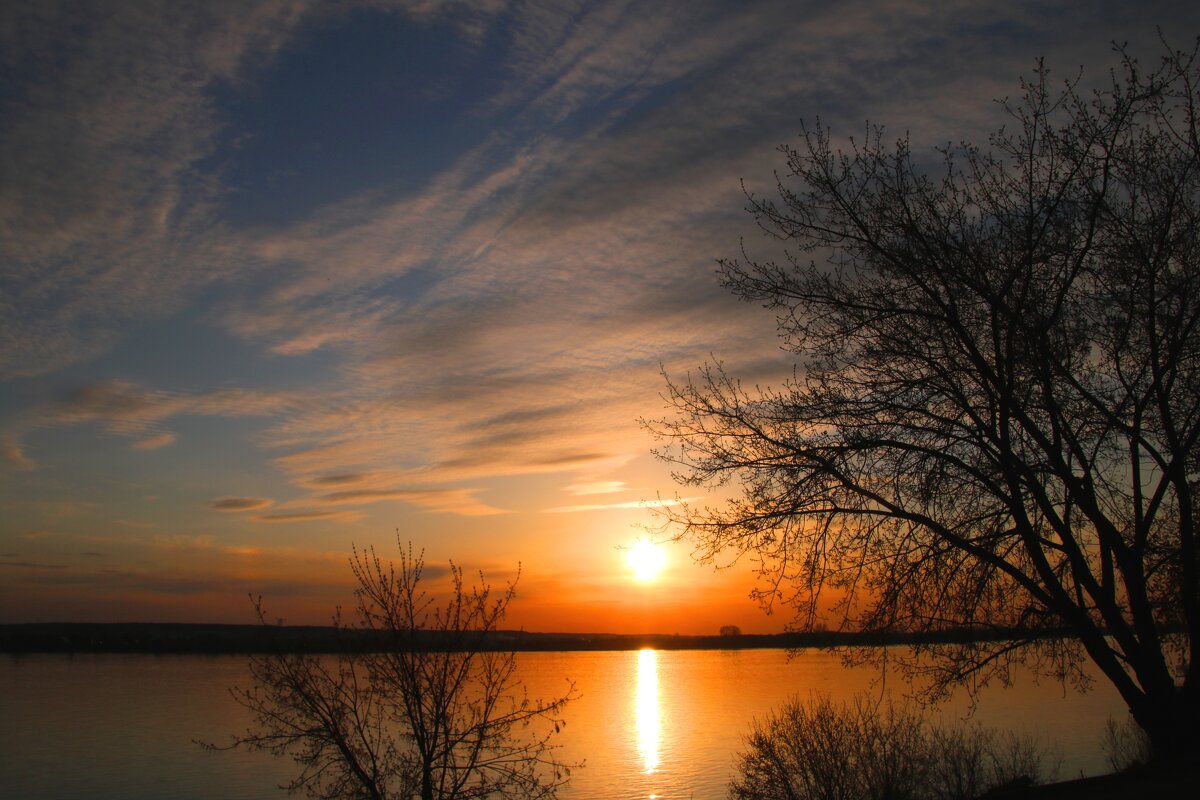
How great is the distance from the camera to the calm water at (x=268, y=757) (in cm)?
3362

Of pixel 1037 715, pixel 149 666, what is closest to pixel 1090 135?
pixel 1037 715

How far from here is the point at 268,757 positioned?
132 feet

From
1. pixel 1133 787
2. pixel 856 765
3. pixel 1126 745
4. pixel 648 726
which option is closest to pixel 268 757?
pixel 648 726

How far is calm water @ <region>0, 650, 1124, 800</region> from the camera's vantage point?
33.6 meters

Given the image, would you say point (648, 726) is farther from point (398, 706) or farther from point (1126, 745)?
point (398, 706)

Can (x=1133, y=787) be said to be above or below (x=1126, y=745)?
above

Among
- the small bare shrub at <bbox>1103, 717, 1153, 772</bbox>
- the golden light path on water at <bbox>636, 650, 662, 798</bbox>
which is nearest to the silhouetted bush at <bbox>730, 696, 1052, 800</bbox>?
the small bare shrub at <bbox>1103, 717, 1153, 772</bbox>

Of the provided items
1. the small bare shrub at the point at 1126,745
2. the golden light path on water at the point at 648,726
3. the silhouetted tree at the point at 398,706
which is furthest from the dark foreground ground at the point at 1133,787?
the golden light path on water at the point at 648,726

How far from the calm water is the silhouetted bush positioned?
4.28 meters

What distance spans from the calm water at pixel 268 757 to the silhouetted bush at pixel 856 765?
14.0 feet

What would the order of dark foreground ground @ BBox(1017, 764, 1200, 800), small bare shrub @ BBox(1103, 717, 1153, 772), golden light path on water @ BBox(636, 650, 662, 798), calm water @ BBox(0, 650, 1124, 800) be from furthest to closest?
golden light path on water @ BBox(636, 650, 662, 798) → calm water @ BBox(0, 650, 1124, 800) → small bare shrub @ BBox(1103, 717, 1153, 772) → dark foreground ground @ BBox(1017, 764, 1200, 800)

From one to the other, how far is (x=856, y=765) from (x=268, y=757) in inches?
1091

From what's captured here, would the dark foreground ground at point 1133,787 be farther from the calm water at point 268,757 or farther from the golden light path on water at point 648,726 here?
the golden light path on water at point 648,726

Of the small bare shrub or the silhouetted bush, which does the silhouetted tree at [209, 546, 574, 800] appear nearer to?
the silhouetted bush
